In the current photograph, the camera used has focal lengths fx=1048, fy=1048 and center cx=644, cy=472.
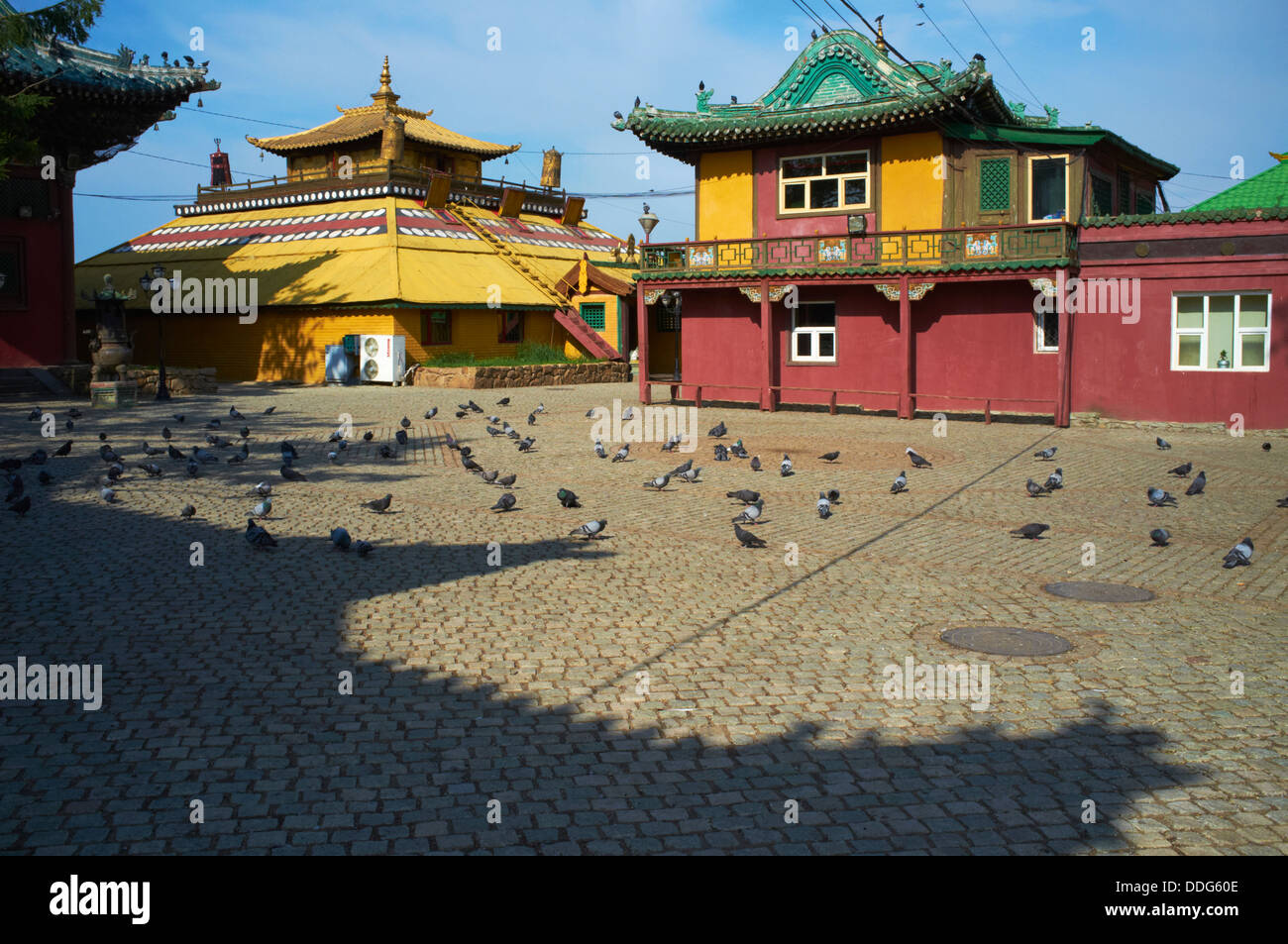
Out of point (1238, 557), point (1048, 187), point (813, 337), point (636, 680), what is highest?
point (1048, 187)

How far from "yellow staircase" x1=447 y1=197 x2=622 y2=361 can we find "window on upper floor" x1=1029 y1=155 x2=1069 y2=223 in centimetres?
2038

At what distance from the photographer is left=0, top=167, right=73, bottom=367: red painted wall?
32.5m

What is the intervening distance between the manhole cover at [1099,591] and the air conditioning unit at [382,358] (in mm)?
32595

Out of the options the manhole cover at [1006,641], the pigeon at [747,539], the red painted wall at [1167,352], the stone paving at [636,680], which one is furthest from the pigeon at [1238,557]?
the red painted wall at [1167,352]

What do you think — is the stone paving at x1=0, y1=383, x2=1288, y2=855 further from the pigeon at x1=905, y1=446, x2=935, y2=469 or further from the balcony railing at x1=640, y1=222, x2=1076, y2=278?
the balcony railing at x1=640, y1=222, x2=1076, y2=278

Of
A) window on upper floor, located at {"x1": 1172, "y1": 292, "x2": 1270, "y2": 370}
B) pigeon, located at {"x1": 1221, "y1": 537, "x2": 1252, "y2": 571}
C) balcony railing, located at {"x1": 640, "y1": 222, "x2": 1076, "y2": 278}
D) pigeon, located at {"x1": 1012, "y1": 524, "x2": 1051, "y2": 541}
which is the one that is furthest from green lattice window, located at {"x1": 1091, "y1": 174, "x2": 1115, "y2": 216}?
pigeon, located at {"x1": 1221, "y1": 537, "x2": 1252, "y2": 571}

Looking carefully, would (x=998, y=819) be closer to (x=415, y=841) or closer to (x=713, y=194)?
(x=415, y=841)

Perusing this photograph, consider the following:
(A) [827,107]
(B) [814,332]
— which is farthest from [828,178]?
(B) [814,332]

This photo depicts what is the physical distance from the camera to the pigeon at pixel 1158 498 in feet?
46.3

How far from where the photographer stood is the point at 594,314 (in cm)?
4703

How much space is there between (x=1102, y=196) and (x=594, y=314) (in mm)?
23852

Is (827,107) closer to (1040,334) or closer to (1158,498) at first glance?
(1040,334)

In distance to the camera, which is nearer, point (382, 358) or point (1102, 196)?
point (1102, 196)

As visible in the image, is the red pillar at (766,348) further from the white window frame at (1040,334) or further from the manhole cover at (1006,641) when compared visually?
the manhole cover at (1006,641)
